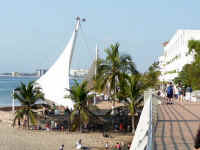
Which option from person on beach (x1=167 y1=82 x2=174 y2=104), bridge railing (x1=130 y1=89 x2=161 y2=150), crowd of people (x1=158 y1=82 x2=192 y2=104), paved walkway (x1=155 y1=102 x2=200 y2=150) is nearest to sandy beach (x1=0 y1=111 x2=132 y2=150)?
crowd of people (x1=158 y1=82 x2=192 y2=104)

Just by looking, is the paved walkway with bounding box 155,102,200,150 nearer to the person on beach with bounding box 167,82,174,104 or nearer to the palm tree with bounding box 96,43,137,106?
the person on beach with bounding box 167,82,174,104

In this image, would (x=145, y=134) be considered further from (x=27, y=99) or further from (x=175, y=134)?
(x=27, y=99)

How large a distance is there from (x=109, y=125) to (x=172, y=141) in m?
20.1

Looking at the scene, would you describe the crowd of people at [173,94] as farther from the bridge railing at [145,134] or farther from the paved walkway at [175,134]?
the bridge railing at [145,134]

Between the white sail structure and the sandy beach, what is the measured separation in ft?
26.1

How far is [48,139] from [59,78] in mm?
13535

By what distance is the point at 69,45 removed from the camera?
125 ft

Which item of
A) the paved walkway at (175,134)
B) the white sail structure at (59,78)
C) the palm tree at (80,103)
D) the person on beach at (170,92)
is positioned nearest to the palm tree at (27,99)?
the palm tree at (80,103)

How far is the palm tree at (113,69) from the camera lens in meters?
29.3

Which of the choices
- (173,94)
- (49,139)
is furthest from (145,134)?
(49,139)

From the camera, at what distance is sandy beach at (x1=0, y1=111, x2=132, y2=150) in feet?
70.6

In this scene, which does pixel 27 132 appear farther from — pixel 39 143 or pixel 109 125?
pixel 109 125

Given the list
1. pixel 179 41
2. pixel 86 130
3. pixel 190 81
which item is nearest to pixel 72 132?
pixel 86 130

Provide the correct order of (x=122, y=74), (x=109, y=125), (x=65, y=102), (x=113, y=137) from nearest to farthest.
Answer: (x=113, y=137)
(x=109, y=125)
(x=122, y=74)
(x=65, y=102)
